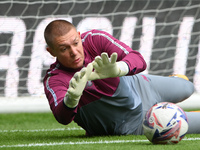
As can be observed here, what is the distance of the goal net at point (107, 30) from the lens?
6.29 metres

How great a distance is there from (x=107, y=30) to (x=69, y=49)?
3280 millimetres

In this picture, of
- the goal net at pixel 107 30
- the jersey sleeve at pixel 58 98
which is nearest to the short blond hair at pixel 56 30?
the jersey sleeve at pixel 58 98

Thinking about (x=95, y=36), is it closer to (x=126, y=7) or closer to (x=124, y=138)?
(x=124, y=138)

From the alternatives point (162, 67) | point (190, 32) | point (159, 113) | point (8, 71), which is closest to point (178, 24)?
point (190, 32)

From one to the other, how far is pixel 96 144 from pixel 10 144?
0.65 m

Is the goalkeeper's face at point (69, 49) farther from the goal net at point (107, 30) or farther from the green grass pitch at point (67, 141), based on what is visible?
the goal net at point (107, 30)

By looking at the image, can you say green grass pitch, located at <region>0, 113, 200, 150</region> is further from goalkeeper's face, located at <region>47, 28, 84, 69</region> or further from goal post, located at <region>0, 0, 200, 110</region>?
goal post, located at <region>0, 0, 200, 110</region>

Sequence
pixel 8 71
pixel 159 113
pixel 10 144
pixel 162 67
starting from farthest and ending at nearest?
pixel 162 67 < pixel 8 71 < pixel 10 144 < pixel 159 113

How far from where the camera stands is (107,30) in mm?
6480

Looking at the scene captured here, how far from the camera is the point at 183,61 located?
21.9 ft

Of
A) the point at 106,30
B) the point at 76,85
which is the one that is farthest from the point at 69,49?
the point at 106,30

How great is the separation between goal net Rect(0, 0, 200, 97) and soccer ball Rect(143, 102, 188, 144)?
348 cm

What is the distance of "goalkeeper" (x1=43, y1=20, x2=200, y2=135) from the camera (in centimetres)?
301

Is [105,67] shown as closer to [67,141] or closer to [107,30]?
[67,141]
